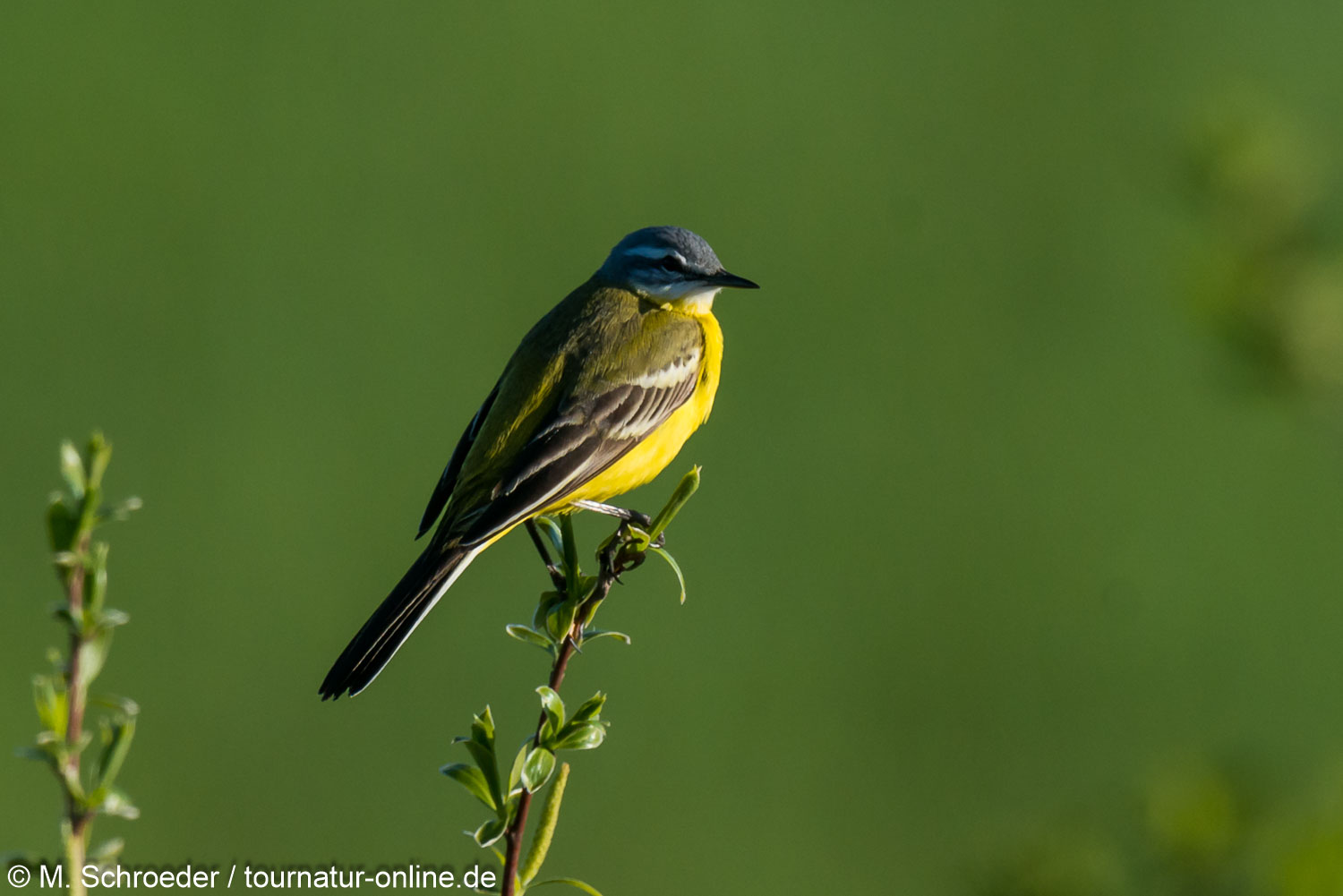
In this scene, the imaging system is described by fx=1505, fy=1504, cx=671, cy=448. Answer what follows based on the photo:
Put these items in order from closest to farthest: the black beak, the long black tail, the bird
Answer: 1. the long black tail
2. the bird
3. the black beak

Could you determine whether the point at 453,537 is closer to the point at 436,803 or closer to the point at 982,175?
the point at 436,803

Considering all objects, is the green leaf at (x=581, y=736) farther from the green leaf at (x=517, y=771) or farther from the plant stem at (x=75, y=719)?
the plant stem at (x=75, y=719)

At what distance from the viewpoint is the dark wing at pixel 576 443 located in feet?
11.8

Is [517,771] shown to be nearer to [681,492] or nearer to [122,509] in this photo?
[681,492]

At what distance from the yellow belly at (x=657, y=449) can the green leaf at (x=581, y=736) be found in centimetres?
219

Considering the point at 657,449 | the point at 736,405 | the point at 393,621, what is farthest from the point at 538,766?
the point at 736,405

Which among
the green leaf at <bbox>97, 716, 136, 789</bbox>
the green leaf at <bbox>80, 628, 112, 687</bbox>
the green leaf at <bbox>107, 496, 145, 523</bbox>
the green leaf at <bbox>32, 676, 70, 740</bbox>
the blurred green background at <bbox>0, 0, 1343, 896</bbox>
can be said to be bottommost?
the blurred green background at <bbox>0, 0, 1343, 896</bbox>

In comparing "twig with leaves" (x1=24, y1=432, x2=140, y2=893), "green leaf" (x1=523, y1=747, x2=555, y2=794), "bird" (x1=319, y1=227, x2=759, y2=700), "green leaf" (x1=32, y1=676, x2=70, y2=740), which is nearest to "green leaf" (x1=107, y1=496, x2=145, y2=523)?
"twig with leaves" (x1=24, y1=432, x2=140, y2=893)

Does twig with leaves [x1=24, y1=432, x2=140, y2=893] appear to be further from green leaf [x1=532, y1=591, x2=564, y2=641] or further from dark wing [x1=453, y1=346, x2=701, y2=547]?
dark wing [x1=453, y1=346, x2=701, y2=547]

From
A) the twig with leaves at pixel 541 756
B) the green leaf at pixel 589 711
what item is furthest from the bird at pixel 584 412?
the green leaf at pixel 589 711

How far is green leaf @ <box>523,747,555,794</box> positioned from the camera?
148cm

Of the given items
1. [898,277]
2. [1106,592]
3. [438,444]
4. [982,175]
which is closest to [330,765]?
[438,444]

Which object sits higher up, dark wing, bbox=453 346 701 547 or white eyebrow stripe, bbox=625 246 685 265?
white eyebrow stripe, bbox=625 246 685 265

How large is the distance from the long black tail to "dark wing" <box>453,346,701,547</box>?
2.9 inches
